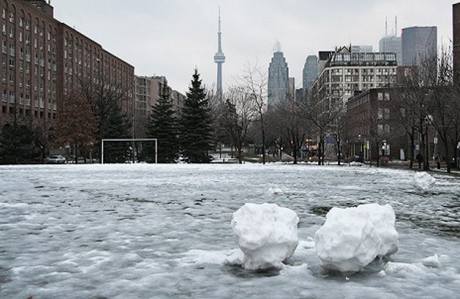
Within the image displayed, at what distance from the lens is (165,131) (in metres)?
59.8

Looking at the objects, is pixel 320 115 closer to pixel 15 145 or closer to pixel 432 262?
pixel 15 145

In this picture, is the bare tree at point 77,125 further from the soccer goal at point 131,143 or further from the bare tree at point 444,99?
the bare tree at point 444,99

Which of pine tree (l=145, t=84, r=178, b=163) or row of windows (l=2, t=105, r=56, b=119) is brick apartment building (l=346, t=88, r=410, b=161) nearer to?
pine tree (l=145, t=84, r=178, b=163)

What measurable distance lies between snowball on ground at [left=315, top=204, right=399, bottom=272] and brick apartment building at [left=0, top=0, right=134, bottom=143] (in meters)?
70.7

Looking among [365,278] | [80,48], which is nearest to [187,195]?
[365,278]

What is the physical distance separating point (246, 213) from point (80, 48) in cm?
11915

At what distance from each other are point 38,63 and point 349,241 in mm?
100688

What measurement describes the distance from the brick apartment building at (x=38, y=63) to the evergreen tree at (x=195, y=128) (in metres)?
20.9

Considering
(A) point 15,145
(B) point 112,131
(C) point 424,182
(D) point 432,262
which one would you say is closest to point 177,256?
(D) point 432,262

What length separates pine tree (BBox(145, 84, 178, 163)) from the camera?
59750 mm

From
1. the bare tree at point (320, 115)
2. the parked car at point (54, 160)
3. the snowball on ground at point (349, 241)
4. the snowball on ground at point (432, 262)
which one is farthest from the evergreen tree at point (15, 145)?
the snowball on ground at point (432, 262)

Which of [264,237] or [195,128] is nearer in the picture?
[264,237]

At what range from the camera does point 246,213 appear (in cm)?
705

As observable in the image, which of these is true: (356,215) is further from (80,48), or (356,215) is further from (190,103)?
(80,48)
